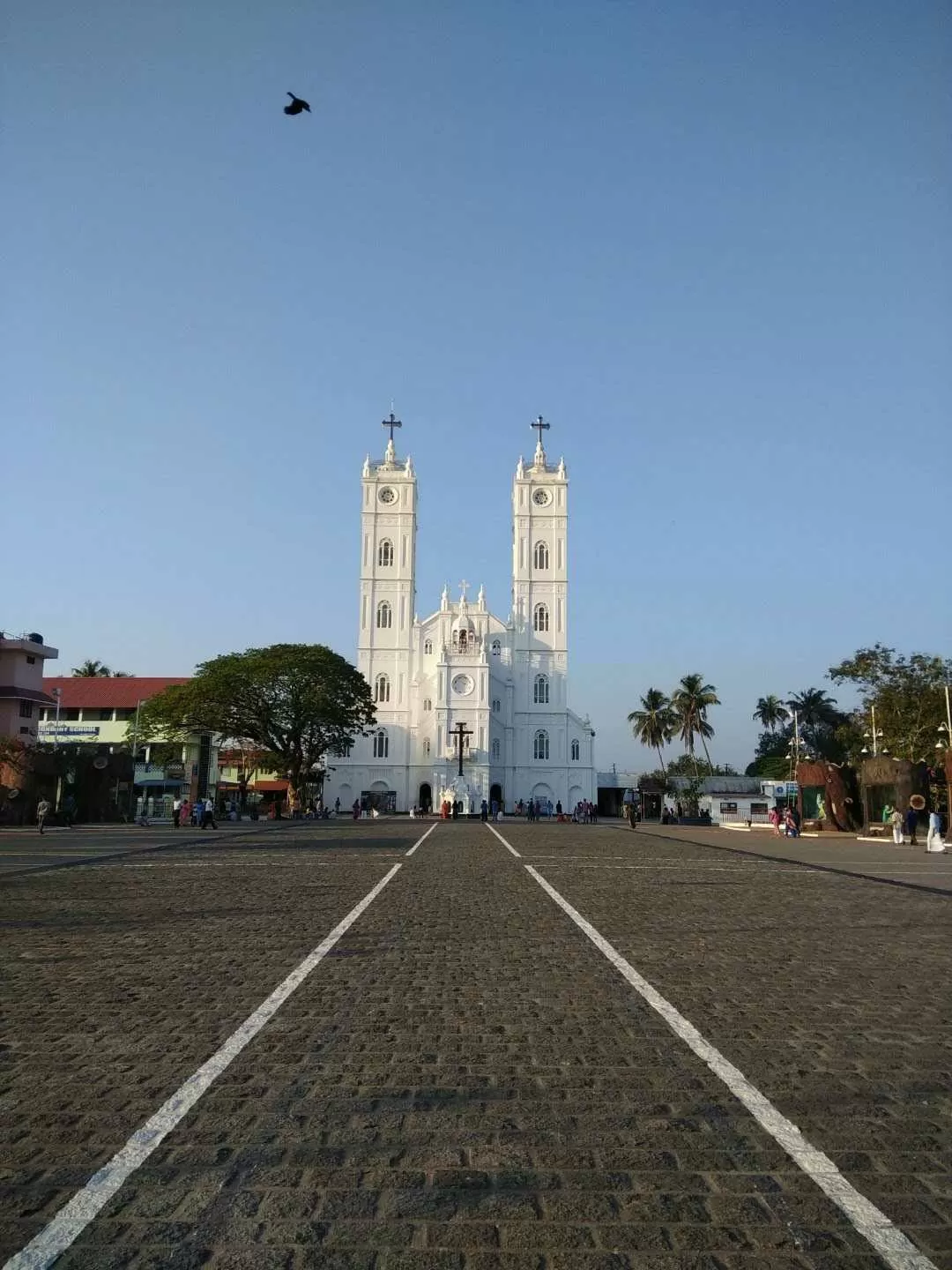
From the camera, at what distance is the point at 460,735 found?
90.8 m

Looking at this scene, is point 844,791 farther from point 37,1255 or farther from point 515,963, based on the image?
point 37,1255

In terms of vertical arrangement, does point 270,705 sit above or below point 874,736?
above

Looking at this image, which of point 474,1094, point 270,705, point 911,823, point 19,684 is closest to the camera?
point 474,1094

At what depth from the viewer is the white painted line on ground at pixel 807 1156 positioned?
3281 mm

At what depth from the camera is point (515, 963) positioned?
8.84 meters

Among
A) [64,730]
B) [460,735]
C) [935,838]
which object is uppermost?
[460,735]

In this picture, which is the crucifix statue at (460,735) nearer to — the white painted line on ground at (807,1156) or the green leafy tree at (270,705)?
the green leafy tree at (270,705)

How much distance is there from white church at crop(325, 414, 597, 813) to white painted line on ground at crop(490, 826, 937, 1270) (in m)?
85.6

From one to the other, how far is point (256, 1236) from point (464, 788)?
8629 centimetres

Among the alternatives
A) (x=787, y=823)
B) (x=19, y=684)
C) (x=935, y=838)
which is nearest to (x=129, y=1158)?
(x=935, y=838)

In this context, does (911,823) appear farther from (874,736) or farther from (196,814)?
(196,814)

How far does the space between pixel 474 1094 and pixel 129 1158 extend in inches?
63.8

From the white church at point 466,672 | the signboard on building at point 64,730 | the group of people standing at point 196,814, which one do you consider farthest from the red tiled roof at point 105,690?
the group of people standing at point 196,814

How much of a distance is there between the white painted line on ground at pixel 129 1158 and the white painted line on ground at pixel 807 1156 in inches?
97.6
